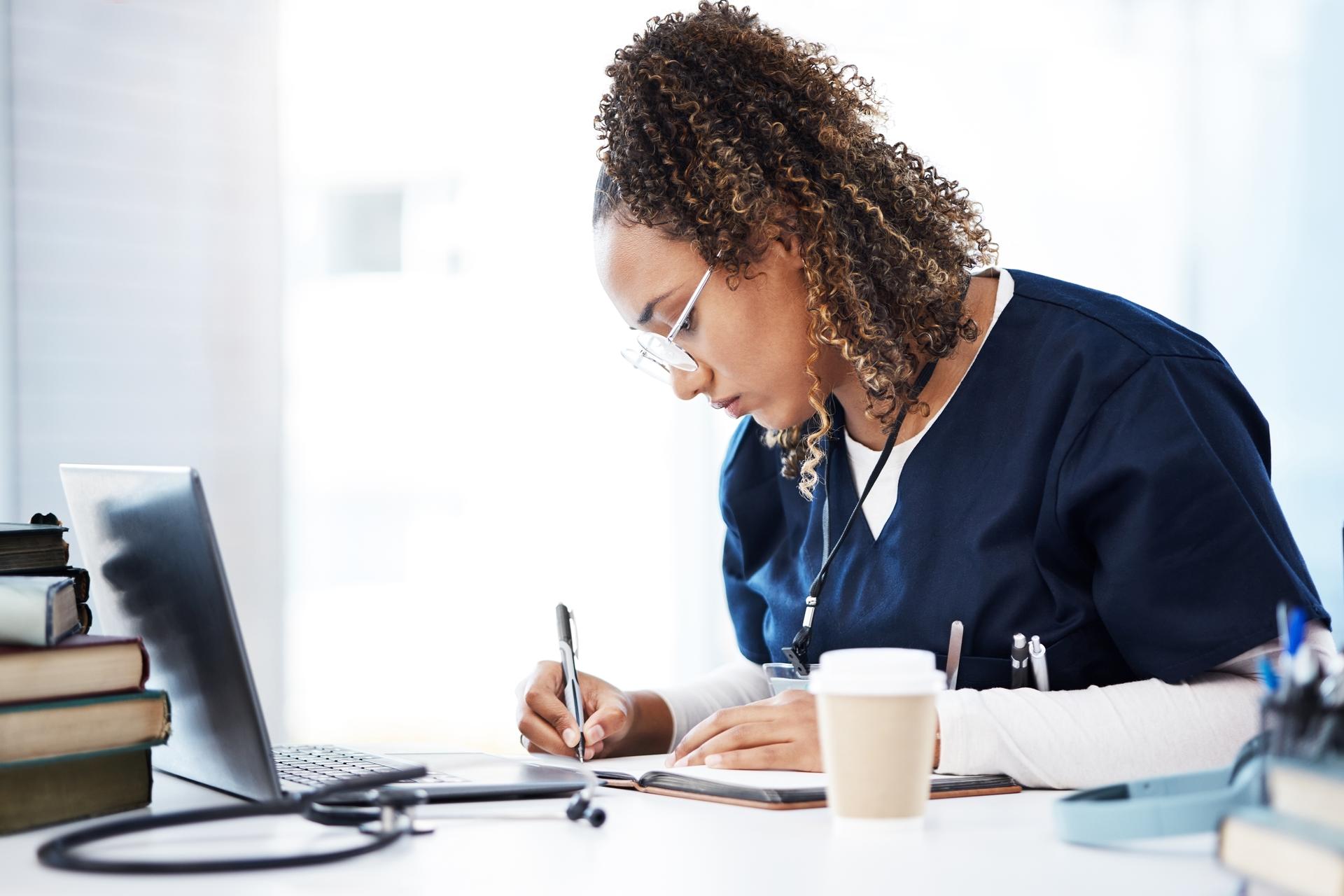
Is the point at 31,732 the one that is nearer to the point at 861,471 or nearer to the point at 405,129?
the point at 861,471

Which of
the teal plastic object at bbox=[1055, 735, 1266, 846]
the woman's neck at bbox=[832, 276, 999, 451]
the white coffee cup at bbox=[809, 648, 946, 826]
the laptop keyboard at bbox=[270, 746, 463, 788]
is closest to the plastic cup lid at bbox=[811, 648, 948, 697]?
the white coffee cup at bbox=[809, 648, 946, 826]

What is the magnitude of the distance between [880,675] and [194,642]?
1.72 feet

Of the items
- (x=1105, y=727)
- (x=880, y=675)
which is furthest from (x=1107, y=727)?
(x=880, y=675)

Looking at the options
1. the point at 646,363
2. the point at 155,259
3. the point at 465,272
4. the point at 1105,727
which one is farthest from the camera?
the point at 465,272

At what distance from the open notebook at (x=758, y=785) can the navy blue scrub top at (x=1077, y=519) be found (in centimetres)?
24

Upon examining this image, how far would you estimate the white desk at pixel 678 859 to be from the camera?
25.7 inches

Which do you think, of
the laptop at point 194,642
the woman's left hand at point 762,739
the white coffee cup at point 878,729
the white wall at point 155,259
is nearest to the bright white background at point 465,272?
the white wall at point 155,259

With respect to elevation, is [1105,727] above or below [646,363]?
below

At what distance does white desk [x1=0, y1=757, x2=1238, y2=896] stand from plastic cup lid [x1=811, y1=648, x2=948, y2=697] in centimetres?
10

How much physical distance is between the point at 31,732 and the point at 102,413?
1903 millimetres

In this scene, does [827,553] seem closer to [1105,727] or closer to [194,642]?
[1105,727]

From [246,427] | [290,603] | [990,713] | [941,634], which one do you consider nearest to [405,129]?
[246,427]

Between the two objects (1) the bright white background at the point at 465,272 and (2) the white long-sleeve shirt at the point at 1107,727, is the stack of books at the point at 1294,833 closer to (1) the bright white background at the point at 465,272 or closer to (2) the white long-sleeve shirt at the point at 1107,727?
(2) the white long-sleeve shirt at the point at 1107,727

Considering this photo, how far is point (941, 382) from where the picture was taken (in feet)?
4.43
